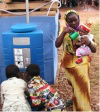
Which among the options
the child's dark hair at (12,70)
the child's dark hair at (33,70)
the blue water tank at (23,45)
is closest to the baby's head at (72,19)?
the blue water tank at (23,45)

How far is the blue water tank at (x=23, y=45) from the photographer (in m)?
2.93

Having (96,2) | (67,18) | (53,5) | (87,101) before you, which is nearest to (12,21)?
(53,5)

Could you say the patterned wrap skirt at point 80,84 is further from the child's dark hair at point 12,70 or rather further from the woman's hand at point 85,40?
the child's dark hair at point 12,70

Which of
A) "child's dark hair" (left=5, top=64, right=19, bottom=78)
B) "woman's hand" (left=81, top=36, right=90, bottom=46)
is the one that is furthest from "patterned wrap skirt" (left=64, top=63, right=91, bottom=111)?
"child's dark hair" (left=5, top=64, right=19, bottom=78)

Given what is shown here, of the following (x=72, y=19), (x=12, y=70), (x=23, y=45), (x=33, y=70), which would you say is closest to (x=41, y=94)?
(x=33, y=70)

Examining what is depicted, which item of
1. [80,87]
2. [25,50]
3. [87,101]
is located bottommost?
[87,101]

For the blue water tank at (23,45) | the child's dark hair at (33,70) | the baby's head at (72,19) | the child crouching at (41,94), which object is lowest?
the child crouching at (41,94)

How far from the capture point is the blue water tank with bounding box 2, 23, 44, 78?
2.93 metres

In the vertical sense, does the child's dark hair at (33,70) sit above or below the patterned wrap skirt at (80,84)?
above

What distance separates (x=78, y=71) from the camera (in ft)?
9.53

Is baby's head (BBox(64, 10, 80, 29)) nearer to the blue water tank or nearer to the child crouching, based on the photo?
the blue water tank

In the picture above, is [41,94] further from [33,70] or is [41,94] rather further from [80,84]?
[80,84]

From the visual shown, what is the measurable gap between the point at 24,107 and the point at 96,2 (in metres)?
15.5

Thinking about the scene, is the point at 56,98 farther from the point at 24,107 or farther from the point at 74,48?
the point at 74,48
